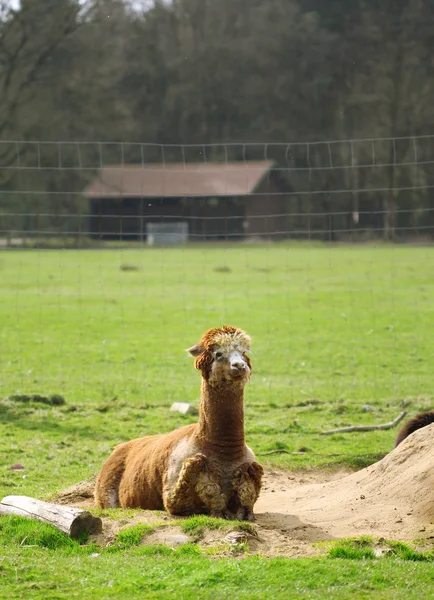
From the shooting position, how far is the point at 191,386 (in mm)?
15938

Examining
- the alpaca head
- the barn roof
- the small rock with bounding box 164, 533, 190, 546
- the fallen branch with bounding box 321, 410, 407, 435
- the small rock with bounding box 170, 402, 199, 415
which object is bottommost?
the small rock with bounding box 164, 533, 190, 546

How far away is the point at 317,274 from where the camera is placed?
38.3m

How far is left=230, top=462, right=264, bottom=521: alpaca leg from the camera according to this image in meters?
7.54

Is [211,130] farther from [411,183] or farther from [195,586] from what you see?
[195,586]

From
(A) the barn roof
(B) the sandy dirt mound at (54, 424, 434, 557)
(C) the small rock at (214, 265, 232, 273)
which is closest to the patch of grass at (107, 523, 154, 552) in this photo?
(B) the sandy dirt mound at (54, 424, 434, 557)

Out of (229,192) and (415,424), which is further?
(229,192)

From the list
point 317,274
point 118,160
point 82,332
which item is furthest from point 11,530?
point 118,160

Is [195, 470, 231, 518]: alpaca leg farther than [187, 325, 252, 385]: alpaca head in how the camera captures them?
No

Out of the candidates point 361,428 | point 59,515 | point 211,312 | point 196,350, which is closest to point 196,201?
point 211,312

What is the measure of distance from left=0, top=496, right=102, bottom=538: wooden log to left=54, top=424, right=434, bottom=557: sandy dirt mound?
0.17 m

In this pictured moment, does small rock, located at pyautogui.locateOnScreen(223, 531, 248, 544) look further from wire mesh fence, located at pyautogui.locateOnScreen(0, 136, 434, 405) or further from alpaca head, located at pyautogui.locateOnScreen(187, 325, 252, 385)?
wire mesh fence, located at pyautogui.locateOnScreen(0, 136, 434, 405)

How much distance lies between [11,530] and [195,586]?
1.98 metres

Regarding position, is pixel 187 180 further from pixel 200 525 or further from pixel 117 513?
pixel 200 525

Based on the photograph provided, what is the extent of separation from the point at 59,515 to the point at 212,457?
4.32 ft
